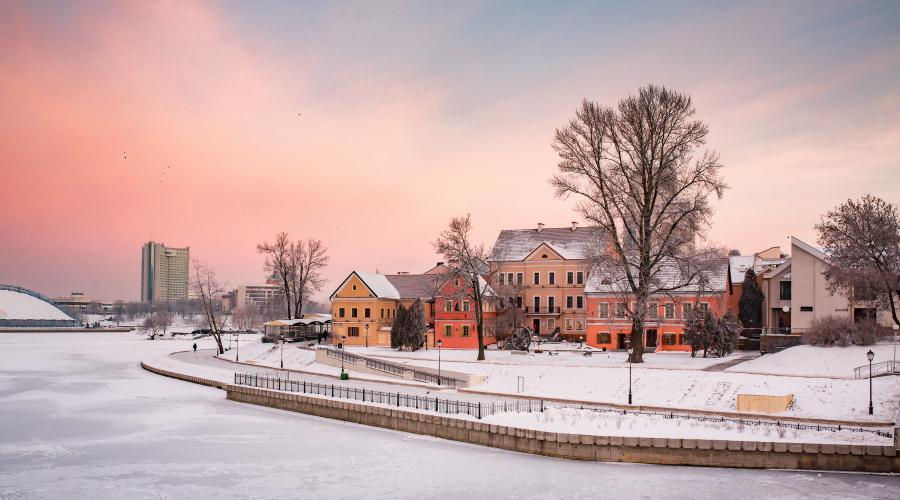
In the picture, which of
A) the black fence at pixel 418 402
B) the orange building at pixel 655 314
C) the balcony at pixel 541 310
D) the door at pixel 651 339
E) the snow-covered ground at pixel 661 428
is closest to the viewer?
the snow-covered ground at pixel 661 428

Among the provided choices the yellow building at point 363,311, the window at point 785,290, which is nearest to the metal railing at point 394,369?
the yellow building at point 363,311

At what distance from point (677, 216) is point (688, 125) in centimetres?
601

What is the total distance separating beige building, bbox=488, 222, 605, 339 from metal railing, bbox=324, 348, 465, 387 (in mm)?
20251

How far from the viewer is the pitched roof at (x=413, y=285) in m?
78.8

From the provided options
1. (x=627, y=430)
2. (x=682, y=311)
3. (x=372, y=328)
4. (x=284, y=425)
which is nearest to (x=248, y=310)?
(x=372, y=328)

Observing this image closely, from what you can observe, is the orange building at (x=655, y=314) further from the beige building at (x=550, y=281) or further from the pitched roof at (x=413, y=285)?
the pitched roof at (x=413, y=285)

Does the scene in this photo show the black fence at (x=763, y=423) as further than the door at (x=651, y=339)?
No

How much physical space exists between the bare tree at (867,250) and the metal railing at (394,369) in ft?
85.7

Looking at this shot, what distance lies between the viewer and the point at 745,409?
1412 inches

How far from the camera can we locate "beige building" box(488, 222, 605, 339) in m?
74.8

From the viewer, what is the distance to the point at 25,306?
17850cm

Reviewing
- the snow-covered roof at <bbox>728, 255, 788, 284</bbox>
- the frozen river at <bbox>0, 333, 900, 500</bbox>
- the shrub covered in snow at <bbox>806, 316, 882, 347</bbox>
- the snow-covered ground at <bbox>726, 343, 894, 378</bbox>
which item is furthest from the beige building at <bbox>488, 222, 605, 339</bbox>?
the frozen river at <bbox>0, 333, 900, 500</bbox>

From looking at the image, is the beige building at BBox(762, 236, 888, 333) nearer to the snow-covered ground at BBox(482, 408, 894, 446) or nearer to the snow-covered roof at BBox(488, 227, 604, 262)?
the snow-covered roof at BBox(488, 227, 604, 262)

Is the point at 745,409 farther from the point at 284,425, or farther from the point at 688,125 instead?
the point at 284,425
